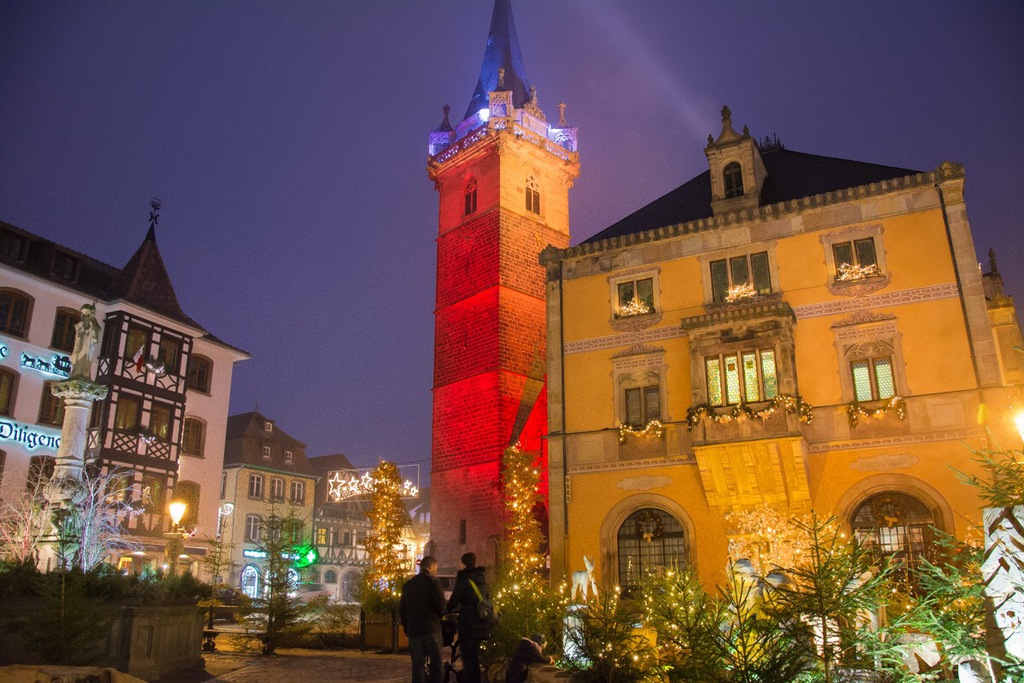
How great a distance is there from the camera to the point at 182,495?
35.8 meters

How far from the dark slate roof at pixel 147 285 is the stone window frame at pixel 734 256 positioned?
79.7 feet

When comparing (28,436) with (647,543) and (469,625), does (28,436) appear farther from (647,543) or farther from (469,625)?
(469,625)

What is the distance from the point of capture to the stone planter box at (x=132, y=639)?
1208 cm

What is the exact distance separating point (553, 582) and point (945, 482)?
1061cm

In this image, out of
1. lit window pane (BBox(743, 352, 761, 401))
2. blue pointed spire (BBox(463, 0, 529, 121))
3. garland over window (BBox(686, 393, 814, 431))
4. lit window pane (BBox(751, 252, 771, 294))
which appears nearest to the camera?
garland over window (BBox(686, 393, 814, 431))

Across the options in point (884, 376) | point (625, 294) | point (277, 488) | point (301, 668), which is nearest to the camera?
point (301, 668)

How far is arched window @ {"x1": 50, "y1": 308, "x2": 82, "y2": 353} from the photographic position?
32.7m

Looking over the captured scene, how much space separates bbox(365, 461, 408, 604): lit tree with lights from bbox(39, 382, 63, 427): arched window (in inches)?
534

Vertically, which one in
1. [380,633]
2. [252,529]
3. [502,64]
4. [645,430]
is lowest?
[380,633]

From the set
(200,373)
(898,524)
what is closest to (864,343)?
(898,524)

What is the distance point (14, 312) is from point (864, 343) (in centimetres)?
3013

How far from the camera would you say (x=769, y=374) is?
856 inches

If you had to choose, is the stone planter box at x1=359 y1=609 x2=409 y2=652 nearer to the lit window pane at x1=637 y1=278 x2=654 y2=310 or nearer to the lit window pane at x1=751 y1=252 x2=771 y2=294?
the lit window pane at x1=637 y1=278 x2=654 y2=310

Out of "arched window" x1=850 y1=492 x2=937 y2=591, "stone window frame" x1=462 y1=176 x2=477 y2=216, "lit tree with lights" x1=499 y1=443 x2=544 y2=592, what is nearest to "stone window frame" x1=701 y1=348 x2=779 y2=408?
"arched window" x1=850 y1=492 x2=937 y2=591
